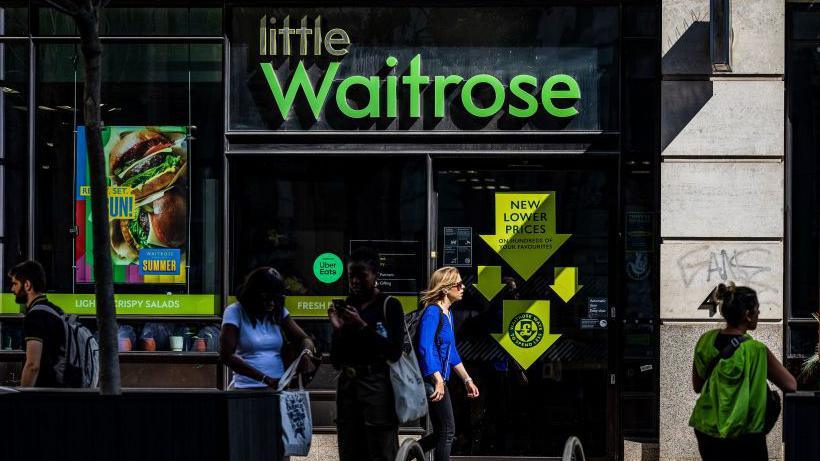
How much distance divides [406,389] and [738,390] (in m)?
2.02

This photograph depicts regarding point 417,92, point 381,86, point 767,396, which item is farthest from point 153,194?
point 767,396

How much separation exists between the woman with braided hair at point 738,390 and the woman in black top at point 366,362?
1.90 metres

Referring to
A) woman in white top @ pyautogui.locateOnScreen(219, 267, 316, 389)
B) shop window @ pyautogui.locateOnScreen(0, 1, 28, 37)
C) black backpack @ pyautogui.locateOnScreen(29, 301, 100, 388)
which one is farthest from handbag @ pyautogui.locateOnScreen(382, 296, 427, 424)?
shop window @ pyautogui.locateOnScreen(0, 1, 28, 37)

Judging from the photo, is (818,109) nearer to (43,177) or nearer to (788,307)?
(788,307)

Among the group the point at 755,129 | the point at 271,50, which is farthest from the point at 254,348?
the point at 755,129

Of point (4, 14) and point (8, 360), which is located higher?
point (4, 14)

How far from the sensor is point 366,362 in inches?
292

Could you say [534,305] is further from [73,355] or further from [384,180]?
[73,355]

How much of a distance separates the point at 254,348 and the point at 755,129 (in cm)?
535

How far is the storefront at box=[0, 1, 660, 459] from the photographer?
10.8 metres

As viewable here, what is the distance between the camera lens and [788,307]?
10.6 m

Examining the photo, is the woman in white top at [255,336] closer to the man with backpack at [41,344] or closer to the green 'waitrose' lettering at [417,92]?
the man with backpack at [41,344]

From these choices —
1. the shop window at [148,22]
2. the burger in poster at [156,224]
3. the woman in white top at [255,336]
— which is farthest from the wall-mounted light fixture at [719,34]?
the burger in poster at [156,224]

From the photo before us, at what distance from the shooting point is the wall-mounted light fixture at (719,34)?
10.1 m
